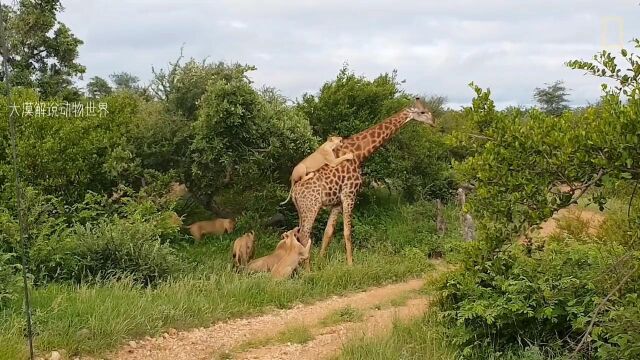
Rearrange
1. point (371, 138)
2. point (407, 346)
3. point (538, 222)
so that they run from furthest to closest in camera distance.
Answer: point (371, 138) < point (407, 346) < point (538, 222)

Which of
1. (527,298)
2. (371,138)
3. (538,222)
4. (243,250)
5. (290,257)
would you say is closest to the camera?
(538,222)

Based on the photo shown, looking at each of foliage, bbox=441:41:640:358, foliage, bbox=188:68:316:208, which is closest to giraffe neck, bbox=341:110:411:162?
foliage, bbox=188:68:316:208

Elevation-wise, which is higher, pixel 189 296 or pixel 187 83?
pixel 187 83

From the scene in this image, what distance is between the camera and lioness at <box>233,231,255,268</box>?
27.8 ft

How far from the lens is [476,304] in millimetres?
4887

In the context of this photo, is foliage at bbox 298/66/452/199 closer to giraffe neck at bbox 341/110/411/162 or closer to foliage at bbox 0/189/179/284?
giraffe neck at bbox 341/110/411/162

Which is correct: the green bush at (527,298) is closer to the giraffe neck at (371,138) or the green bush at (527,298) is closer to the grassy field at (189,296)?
the grassy field at (189,296)

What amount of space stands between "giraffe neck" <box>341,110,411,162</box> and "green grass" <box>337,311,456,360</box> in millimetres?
3977

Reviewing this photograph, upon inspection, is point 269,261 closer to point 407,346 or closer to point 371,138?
point 371,138

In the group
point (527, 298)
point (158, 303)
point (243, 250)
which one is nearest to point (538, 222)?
point (527, 298)

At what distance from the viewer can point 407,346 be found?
195 inches

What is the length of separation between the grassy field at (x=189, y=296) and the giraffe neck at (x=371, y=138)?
4.62 ft

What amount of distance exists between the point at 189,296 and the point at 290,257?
172cm

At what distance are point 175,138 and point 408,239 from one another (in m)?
3.88
